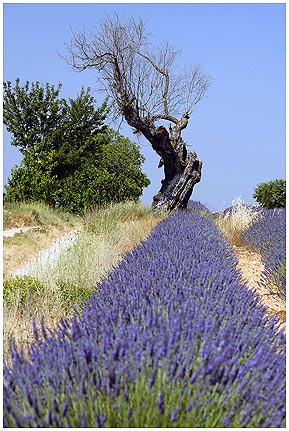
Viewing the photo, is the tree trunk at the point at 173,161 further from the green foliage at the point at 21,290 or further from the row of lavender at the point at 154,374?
the row of lavender at the point at 154,374

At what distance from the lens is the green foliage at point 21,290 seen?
184 inches

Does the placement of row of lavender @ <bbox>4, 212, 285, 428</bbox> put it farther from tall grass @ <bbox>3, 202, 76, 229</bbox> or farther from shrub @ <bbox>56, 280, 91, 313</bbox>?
tall grass @ <bbox>3, 202, 76, 229</bbox>

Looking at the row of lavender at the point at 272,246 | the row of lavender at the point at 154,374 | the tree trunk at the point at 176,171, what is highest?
the tree trunk at the point at 176,171

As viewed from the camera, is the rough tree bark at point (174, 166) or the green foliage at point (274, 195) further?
the green foliage at point (274, 195)

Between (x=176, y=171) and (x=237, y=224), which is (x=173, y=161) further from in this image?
(x=237, y=224)

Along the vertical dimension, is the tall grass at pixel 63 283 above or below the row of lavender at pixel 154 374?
below

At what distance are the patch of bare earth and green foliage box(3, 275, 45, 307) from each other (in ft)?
6.12

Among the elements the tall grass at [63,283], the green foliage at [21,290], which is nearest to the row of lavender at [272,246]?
the tall grass at [63,283]

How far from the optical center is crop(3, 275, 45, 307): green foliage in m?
4.68

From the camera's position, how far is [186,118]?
496 inches

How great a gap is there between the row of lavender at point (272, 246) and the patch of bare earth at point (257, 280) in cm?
9

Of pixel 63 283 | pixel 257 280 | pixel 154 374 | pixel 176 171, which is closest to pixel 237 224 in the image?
pixel 176 171

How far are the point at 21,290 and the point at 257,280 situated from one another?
276 centimetres

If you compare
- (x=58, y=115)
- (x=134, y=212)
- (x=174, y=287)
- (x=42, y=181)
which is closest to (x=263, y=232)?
(x=134, y=212)
